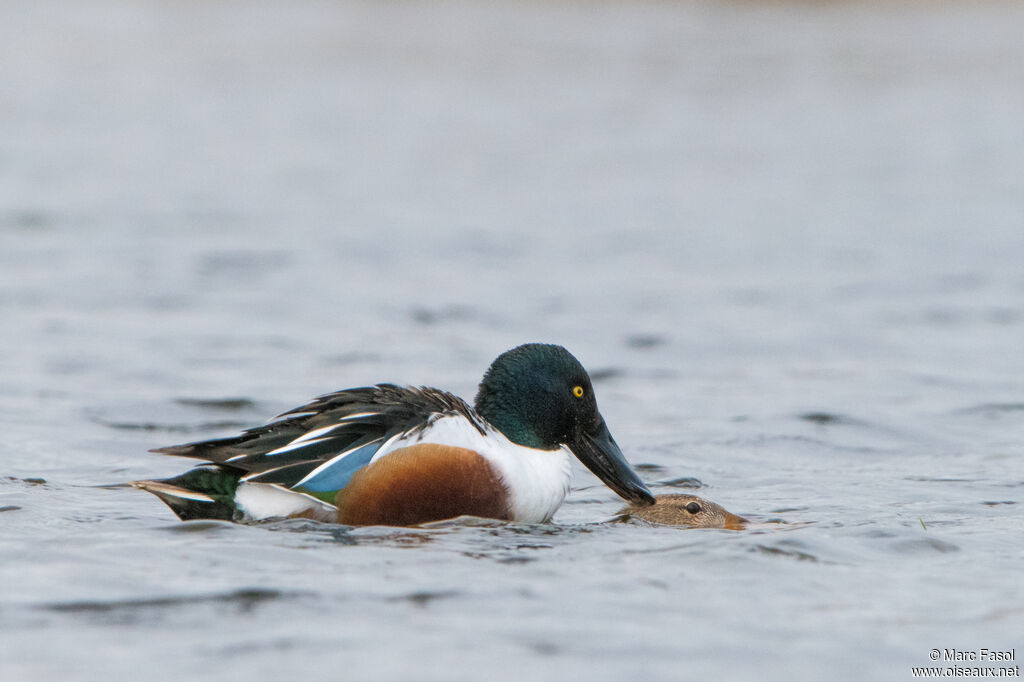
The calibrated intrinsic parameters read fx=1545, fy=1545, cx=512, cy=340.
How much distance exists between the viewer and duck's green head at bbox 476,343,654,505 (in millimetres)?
6773

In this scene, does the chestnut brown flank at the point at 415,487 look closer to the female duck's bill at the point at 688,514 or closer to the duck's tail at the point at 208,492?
the duck's tail at the point at 208,492

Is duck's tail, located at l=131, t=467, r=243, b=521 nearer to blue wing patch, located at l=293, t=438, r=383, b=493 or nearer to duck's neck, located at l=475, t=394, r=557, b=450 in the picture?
blue wing patch, located at l=293, t=438, r=383, b=493

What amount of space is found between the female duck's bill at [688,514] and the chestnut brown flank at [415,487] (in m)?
0.95

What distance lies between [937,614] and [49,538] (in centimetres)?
341

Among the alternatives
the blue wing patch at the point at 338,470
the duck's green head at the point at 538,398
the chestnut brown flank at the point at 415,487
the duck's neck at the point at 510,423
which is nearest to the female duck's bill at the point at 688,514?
the duck's green head at the point at 538,398

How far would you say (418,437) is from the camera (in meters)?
6.18

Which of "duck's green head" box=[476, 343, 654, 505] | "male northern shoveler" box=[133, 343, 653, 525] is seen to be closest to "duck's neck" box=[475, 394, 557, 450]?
"duck's green head" box=[476, 343, 654, 505]

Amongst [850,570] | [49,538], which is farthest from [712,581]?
[49,538]

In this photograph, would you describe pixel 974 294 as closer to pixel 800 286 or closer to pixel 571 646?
pixel 800 286

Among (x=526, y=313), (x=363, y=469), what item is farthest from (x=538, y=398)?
(x=526, y=313)

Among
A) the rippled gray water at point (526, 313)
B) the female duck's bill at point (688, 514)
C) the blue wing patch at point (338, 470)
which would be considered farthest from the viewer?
the female duck's bill at point (688, 514)

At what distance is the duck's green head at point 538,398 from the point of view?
6.77 m

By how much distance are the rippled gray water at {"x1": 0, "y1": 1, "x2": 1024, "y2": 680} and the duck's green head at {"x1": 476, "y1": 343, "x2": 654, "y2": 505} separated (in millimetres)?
466

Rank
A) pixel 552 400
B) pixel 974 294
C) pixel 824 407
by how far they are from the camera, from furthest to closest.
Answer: pixel 974 294 → pixel 824 407 → pixel 552 400
